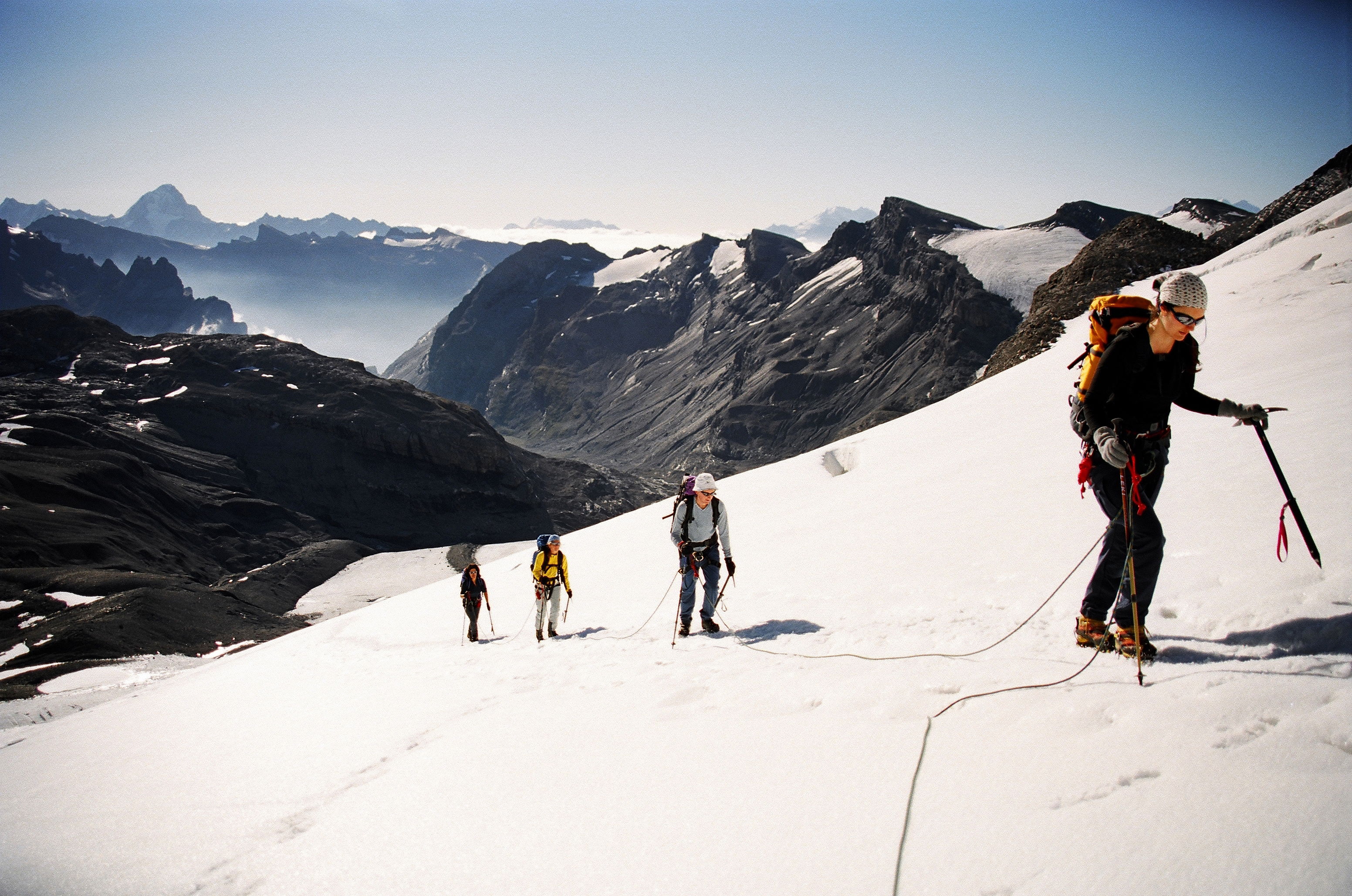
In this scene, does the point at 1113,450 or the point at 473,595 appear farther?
the point at 473,595

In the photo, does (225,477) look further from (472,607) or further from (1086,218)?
(1086,218)

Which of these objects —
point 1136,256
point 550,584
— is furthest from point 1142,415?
point 1136,256

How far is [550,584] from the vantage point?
11680 mm

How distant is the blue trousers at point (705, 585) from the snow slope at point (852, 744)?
1.16ft

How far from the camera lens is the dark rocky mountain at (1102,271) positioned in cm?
2736

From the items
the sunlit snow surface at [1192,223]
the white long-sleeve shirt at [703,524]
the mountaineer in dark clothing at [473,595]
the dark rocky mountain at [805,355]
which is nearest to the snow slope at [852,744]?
the white long-sleeve shirt at [703,524]

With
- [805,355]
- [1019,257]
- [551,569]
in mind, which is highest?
[1019,257]

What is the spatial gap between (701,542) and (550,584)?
13.2 feet

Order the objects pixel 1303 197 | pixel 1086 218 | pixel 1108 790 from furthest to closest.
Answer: pixel 1086 218
pixel 1303 197
pixel 1108 790

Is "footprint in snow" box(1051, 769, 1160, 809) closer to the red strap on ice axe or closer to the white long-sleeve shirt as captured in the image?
the red strap on ice axe

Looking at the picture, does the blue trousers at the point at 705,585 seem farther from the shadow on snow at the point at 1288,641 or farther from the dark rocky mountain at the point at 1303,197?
the dark rocky mountain at the point at 1303,197

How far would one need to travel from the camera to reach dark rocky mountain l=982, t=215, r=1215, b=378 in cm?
2736

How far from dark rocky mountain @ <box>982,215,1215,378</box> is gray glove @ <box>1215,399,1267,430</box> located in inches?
877

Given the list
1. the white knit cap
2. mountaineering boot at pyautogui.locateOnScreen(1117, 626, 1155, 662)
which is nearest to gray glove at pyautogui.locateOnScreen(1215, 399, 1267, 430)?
the white knit cap
